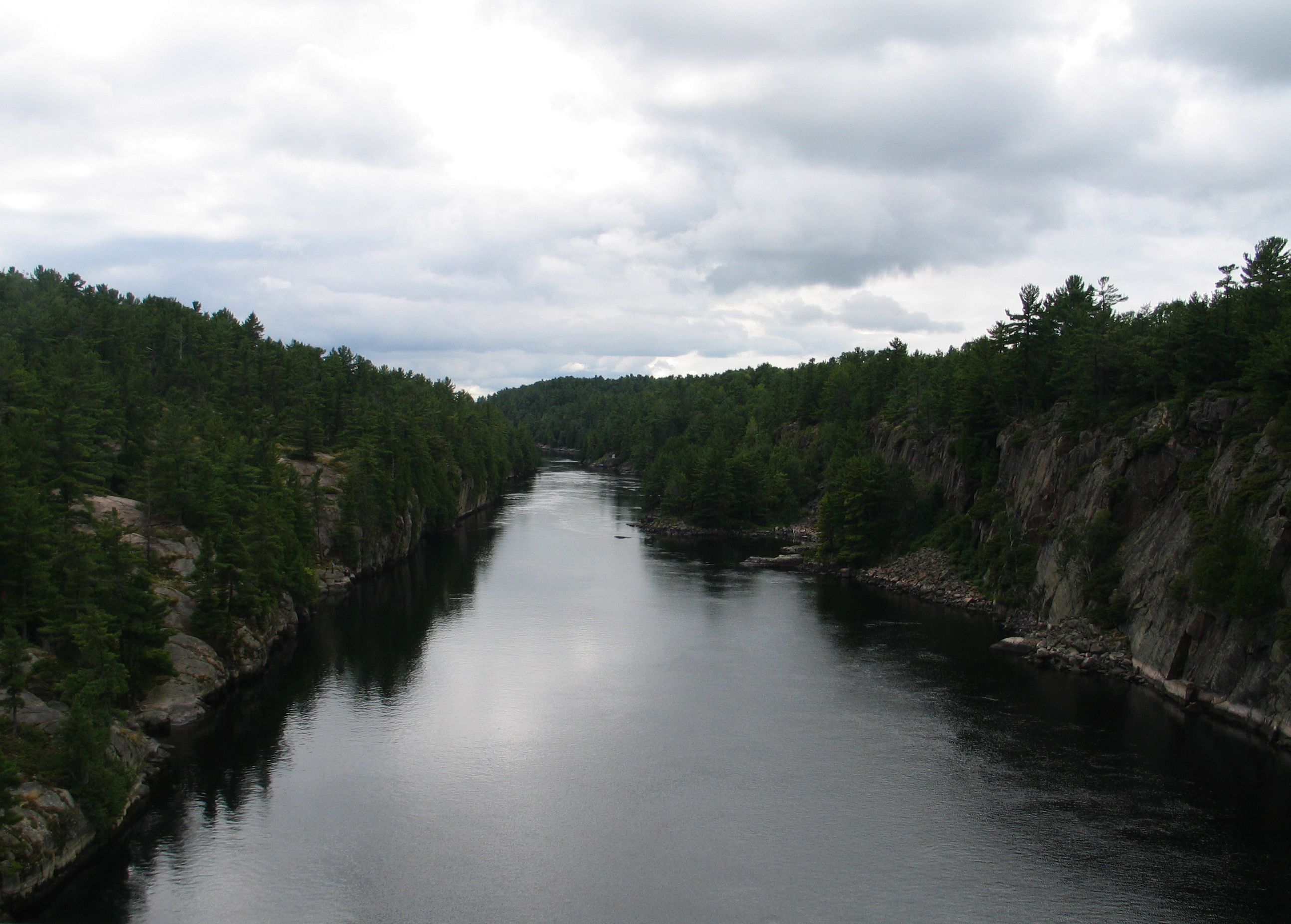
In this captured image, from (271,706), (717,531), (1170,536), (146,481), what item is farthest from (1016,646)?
(717,531)

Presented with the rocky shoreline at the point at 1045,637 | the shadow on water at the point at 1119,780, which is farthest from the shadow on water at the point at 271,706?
the rocky shoreline at the point at 1045,637

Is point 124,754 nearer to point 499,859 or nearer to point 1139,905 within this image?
point 499,859

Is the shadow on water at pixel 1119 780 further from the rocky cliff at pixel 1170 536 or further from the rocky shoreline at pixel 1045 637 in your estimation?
the rocky cliff at pixel 1170 536

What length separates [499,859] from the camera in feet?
101

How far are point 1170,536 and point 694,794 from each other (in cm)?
3513

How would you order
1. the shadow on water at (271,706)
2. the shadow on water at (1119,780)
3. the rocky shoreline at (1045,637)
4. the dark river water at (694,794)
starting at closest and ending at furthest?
the dark river water at (694,794) < the shadow on water at (271,706) < the shadow on water at (1119,780) < the rocky shoreline at (1045,637)

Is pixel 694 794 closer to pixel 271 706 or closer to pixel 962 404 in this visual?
pixel 271 706

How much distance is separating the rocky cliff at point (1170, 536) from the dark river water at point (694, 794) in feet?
10.5

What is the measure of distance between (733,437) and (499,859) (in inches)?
4928

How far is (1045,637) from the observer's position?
190 feet

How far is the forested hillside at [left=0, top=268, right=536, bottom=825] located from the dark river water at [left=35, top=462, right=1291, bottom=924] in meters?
4.81

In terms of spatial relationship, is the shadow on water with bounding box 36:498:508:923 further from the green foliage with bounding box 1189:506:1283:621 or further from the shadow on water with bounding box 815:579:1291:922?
the green foliage with bounding box 1189:506:1283:621

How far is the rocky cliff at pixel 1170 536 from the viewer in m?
42.5

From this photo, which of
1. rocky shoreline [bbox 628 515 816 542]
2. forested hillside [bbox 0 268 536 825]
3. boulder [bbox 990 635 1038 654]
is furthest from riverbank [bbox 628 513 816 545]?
boulder [bbox 990 635 1038 654]
